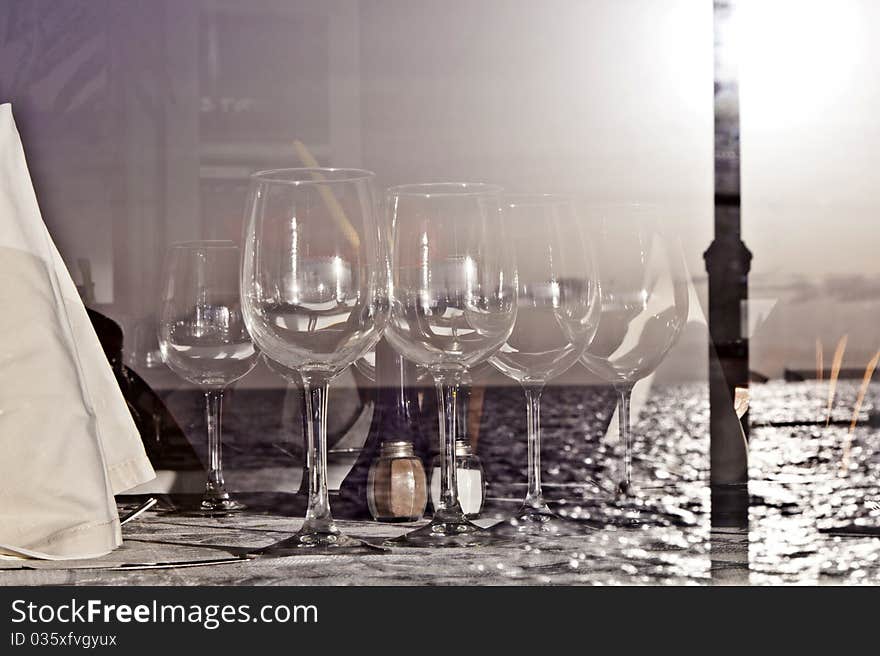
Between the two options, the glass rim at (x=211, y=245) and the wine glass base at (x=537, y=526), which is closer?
the wine glass base at (x=537, y=526)

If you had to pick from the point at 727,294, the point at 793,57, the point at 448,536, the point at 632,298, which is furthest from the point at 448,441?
the point at 793,57

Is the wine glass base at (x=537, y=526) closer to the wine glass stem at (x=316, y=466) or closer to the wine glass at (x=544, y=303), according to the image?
the wine glass at (x=544, y=303)

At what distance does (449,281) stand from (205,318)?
0.81 ft

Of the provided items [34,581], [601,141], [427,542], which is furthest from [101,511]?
[601,141]

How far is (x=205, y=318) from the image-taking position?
752 millimetres

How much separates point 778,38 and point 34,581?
734 mm

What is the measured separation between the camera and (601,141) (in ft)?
3.00

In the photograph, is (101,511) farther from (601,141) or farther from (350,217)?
(601,141)

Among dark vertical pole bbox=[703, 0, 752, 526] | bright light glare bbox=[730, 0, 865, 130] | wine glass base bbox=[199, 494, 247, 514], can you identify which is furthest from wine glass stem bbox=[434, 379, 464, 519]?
bright light glare bbox=[730, 0, 865, 130]

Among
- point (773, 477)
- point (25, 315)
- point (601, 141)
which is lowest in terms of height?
point (773, 477)

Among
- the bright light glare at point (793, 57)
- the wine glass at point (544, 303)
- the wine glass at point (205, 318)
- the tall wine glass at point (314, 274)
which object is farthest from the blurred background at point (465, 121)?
the tall wine glass at point (314, 274)

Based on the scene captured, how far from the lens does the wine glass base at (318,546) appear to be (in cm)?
56

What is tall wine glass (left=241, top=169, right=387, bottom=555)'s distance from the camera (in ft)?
1.81

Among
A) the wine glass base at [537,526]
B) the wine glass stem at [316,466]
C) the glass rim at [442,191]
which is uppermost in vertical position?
the glass rim at [442,191]
